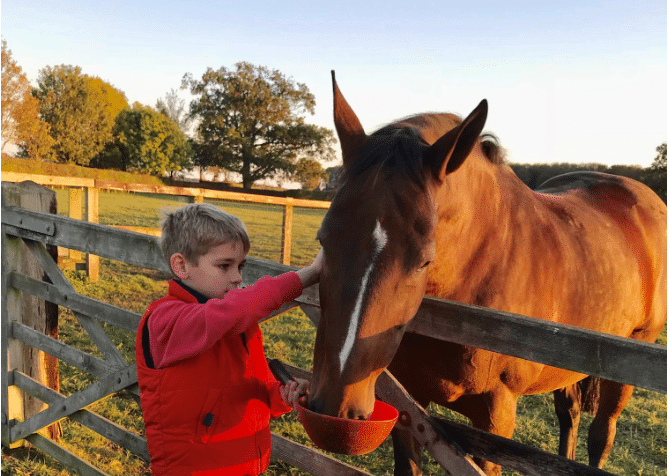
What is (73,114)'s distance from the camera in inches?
2164

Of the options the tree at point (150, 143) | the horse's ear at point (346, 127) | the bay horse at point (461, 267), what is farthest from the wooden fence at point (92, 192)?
the tree at point (150, 143)

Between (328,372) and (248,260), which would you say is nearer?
(328,372)

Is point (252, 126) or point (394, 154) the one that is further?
point (252, 126)

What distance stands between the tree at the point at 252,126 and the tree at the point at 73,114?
474 inches

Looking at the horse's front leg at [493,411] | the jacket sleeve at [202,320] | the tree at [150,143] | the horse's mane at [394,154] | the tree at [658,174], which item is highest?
the tree at [150,143]

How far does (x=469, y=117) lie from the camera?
5.06 feet

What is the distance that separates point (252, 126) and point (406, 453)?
58.9 meters

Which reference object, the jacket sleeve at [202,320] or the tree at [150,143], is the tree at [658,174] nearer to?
the jacket sleeve at [202,320]

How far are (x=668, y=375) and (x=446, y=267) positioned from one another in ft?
2.83

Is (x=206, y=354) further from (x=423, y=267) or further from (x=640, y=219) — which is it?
A: (x=640, y=219)

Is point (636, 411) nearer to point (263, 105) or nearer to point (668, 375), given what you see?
point (668, 375)

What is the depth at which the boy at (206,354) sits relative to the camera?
4.74 ft

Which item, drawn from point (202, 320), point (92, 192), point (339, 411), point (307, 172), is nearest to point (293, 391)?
point (339, 411)

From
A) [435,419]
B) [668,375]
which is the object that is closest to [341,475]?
[435,419]
